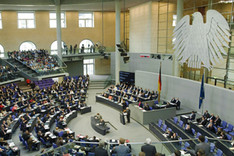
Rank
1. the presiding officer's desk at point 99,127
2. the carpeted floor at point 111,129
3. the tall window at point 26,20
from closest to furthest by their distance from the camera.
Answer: the carpeted floor at point 111,129
the presiding officer's desk at point 99,127
the tall window at point 26,20

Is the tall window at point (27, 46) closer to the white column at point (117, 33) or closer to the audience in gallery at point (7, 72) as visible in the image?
the audience in gallery at point (7, 72)

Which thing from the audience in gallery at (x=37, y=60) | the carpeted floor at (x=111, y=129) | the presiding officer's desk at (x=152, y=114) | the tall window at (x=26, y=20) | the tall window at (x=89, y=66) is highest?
the tall window at (x=26, y=20)

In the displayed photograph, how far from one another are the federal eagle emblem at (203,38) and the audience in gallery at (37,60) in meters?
14.5

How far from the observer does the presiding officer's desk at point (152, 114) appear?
15.8 metres

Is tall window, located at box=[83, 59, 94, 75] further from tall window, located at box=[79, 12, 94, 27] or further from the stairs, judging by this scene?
the stairs

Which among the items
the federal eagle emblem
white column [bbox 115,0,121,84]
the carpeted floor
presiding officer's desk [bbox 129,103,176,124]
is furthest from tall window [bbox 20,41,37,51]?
the federal eagle emblem

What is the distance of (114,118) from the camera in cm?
1744

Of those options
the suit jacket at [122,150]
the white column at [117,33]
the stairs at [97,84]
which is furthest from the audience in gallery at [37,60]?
the suit jacket at [122,150]

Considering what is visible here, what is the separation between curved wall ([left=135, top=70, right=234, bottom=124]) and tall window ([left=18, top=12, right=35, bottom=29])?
17.5 m

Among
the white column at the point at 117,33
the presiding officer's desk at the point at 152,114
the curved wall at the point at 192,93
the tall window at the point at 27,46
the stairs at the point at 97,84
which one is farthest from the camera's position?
the tall window at the point at 27,46

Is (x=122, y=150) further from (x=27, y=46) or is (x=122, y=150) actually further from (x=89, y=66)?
(x=89, y=66)

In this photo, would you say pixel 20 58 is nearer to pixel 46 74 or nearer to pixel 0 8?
pixel 46 74

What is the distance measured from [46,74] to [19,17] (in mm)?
12928

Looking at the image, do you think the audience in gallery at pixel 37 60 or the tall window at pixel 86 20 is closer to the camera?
the audience in gallery at pixel 37 60
